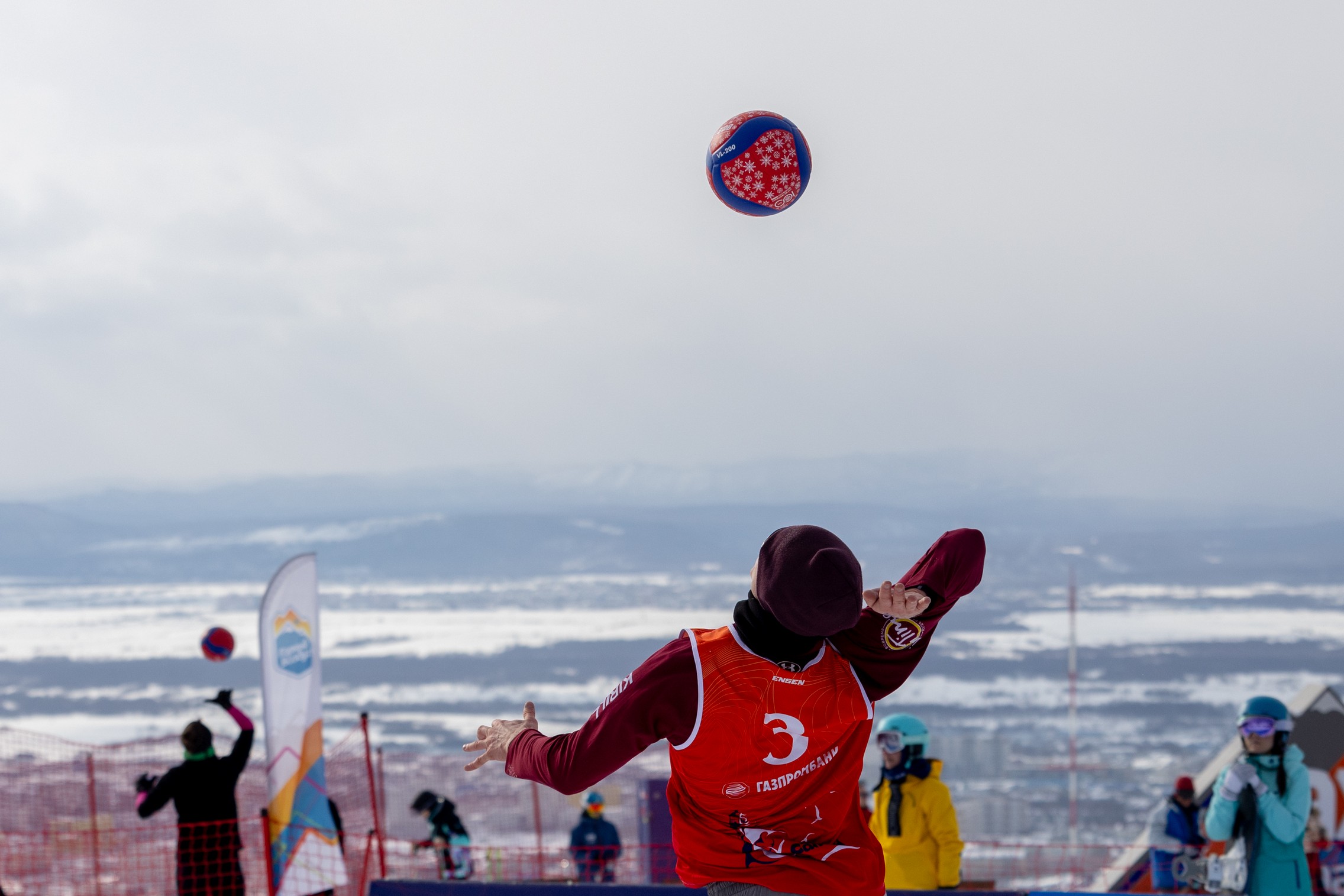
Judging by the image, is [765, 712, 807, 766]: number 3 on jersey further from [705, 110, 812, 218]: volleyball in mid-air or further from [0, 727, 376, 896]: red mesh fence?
[0, 727, 376, 896]: red mesh fence

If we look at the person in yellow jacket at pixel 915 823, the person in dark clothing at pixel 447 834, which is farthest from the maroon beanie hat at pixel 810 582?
the person in dark clothing at pixel 447 834

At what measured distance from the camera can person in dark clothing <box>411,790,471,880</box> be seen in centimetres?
888

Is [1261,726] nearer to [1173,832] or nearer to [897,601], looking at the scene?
[1173,832]

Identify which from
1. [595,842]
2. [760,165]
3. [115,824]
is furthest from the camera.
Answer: [115,824]

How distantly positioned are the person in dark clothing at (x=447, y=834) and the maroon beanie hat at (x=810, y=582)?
7295 mm

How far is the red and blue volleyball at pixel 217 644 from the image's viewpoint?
28.2ft

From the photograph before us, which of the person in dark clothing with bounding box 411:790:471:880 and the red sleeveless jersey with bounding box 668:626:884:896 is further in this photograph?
the person in dark clothing with bounding box 411:790:471:880

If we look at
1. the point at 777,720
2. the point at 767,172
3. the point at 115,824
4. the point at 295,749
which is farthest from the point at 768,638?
the point at 115,824

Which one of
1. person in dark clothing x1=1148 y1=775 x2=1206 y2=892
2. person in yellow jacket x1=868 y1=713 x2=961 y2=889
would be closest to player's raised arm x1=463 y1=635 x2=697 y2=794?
person in yellow jacket x1=868 y1=713 x2=961 y2=889

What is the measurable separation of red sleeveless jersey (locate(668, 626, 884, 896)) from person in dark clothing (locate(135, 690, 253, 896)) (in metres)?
5.10

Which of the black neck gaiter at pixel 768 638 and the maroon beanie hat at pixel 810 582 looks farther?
the black neck gaiter at pixel 768 638

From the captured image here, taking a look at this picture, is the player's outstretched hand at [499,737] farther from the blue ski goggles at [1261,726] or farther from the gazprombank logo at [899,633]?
the blue ski goggles at [1261,726]

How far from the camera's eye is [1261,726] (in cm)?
523

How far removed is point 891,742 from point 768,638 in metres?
3.75
